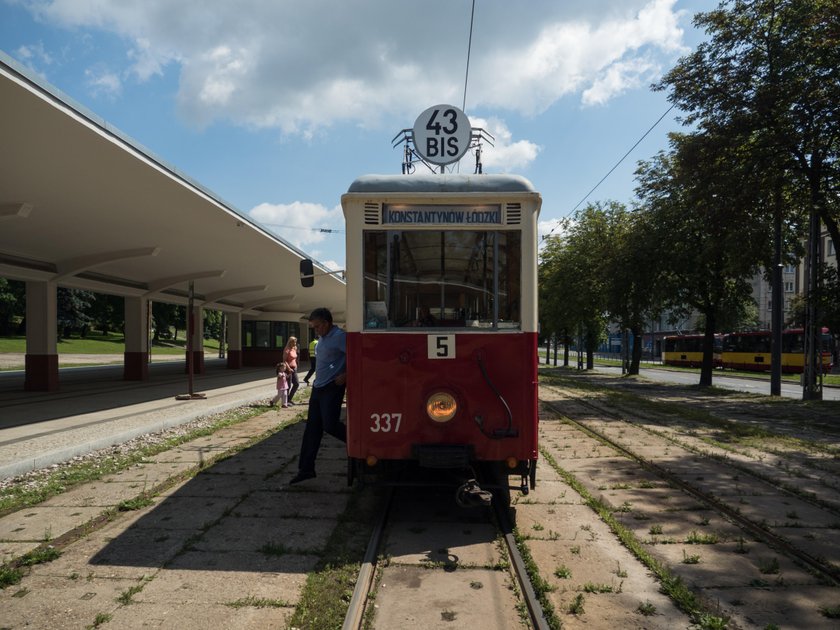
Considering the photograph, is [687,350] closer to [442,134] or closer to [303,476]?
[442,134]

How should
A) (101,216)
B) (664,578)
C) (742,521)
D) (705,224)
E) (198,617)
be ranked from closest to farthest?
(198,617) → (664,578) → (742,521) → (101,216) → (705,224)

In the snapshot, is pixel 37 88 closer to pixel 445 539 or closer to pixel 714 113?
pixel 445 539

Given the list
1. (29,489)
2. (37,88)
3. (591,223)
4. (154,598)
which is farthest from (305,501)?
(591,223)

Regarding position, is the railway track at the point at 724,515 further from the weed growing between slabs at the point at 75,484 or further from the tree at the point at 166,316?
the tree at the point at 166,316

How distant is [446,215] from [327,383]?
2094 millimetres

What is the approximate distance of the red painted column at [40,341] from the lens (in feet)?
54.3

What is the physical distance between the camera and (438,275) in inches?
207

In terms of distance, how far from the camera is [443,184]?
5.15 m

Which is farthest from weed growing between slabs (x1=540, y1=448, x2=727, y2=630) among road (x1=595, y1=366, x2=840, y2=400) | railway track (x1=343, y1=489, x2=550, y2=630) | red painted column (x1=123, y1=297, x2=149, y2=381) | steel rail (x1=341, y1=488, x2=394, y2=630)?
red painted column (x1=123, y1=297, x2=149, y2=381)

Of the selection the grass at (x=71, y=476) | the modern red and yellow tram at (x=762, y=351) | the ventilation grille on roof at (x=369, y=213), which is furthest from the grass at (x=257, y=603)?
the modern red and yellow tram at (x=762, y=351)

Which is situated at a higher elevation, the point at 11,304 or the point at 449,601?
the point at 11,304

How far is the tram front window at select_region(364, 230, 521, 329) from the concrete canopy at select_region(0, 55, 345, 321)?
5.19m

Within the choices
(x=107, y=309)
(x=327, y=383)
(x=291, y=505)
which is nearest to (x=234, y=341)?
(x=327, y=383)

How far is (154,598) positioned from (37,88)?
654 cm
